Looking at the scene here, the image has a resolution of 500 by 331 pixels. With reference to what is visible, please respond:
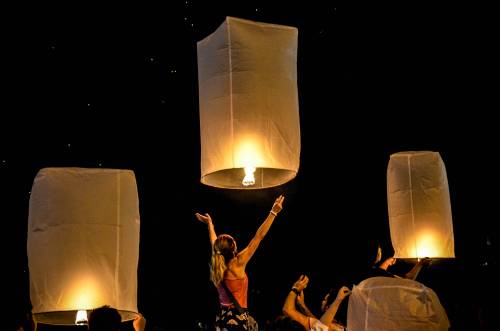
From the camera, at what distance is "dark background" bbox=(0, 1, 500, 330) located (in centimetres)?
699

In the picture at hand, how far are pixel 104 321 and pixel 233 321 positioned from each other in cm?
196

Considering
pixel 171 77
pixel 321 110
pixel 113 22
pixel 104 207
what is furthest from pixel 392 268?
pixel 104 207

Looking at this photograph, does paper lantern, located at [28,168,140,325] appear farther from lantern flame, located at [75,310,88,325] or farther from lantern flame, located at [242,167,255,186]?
lantern flame, located at [242,167,255,186]

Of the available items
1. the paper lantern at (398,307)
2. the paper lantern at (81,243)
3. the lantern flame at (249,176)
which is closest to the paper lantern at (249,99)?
the lantern flame at (249,176)

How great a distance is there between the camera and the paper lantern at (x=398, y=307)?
3.09 m

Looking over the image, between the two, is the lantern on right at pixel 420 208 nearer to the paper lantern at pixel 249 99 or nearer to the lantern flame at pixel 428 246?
the lantern flame at pixel 428 246

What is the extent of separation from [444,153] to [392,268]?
64.0 inches

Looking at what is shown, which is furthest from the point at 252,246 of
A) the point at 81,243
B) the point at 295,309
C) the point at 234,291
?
the point at 81,243

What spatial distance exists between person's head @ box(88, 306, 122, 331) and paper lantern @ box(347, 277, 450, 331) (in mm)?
1324

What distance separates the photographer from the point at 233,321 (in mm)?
4449

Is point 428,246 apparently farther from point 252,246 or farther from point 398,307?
point 398,307

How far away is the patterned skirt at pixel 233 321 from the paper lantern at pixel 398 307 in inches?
50.4

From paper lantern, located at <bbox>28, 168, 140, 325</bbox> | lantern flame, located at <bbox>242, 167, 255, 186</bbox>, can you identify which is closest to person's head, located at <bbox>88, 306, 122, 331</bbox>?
paper lantern, located at <bbox>28, 168, 140, 325</bbox>

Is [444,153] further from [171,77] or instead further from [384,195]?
[171,77]
